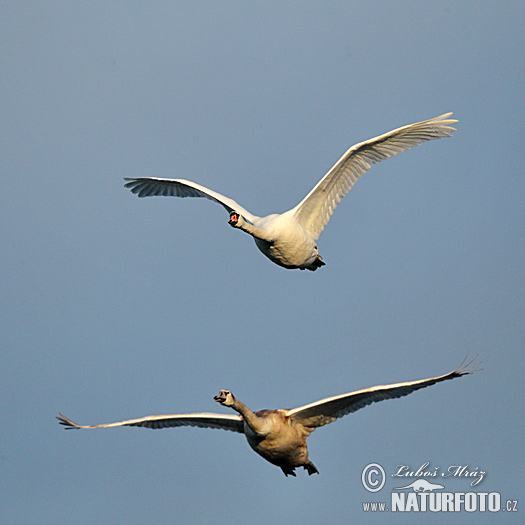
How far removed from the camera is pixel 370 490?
24875 mm

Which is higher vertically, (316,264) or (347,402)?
(316,264)

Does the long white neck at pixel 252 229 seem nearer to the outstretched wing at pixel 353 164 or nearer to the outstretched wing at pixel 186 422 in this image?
the outstretched wing at pixel 353 164

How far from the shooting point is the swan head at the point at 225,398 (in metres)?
22.8

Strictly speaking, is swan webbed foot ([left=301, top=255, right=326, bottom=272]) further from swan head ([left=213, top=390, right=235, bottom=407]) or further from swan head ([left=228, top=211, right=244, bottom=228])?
swan head ([left=213, top=390, right=235, bottom=407])

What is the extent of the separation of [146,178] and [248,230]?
5.61m

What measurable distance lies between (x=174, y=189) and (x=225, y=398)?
812 cm

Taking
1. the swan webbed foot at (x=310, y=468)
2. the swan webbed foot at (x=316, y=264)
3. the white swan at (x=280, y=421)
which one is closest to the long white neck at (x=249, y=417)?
the white swan at (x=280, y=421)

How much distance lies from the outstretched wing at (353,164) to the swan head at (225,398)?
17.7ft

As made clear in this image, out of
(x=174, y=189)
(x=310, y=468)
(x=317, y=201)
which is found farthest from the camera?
(x=174, y=189)

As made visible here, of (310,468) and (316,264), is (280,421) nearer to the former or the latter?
(310,468)

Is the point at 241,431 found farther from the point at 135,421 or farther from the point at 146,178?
the point at 146,178

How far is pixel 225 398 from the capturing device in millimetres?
22844

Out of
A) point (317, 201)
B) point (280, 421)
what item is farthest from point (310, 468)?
point (317, 201)

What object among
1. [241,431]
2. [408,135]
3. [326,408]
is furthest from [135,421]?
[408,135]
